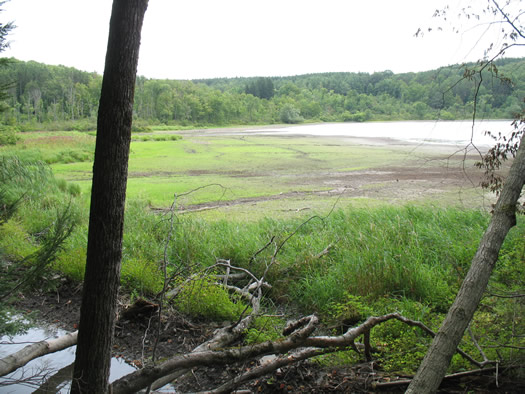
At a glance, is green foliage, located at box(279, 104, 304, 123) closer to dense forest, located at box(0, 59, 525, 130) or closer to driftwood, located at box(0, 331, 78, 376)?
dense forest, located at box(0, 59, 525, 130)

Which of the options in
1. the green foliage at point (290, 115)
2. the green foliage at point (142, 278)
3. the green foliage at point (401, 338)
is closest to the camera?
the green foliage at point (401, 338)

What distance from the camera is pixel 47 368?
3.03 m

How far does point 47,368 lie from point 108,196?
185cm

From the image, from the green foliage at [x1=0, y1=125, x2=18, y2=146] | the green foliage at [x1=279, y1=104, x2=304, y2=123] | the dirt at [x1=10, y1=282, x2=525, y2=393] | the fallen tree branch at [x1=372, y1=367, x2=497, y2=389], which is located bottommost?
the dirt at [x1=10, y1=282, x2=525, y2=393]

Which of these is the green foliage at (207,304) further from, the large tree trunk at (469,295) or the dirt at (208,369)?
the large tree trunk at (469,295)

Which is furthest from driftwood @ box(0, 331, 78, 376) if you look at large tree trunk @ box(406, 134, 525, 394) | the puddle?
large tree trunk @ box(406, 134, 525, 394)

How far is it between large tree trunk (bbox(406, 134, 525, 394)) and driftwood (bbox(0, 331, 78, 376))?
2418 mm

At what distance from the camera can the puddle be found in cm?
326

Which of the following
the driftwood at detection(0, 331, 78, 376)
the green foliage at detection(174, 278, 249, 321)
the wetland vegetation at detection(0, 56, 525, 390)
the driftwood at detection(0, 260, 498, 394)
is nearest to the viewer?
the driftwood at detection(0, 260, 498, 394)

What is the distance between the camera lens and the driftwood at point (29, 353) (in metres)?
2.73

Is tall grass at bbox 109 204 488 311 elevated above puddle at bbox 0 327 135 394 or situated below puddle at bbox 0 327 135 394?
above

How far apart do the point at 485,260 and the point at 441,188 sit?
1062 centimetres

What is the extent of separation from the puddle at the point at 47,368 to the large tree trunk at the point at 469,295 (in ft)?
8.16

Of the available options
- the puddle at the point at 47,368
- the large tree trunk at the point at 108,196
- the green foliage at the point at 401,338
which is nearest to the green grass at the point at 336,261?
the green foliage at the point at 401,338
